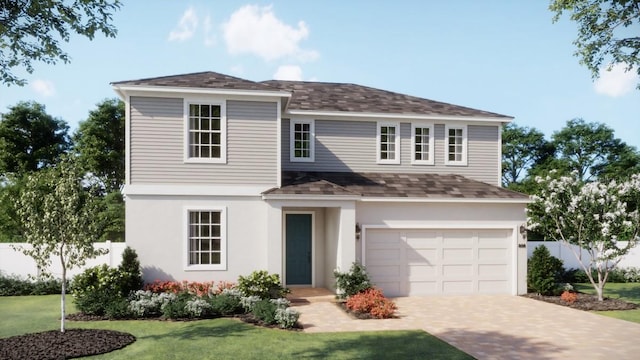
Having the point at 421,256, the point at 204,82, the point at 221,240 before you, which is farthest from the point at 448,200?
the point at 204,82

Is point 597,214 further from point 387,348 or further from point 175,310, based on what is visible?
point 175,310

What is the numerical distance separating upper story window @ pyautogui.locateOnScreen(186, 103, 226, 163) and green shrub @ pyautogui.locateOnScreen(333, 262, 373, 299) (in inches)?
198

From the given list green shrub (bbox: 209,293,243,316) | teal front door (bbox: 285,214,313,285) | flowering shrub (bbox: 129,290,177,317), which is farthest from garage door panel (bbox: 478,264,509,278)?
flowering shrub (bbox: 129,290,177,317)

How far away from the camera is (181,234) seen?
15.4 m

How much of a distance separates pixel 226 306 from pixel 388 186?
7.19 metres

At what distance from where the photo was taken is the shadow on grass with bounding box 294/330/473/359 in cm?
942

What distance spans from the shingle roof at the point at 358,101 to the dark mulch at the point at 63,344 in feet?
34.7

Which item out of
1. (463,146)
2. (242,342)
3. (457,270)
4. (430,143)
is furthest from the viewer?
(463,146)

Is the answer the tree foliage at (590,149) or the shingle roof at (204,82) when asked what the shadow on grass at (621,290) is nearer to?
the shingle roof at (204,82)

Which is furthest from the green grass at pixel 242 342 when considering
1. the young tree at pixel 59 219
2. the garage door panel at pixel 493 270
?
the garage door panel at pixel 493 270

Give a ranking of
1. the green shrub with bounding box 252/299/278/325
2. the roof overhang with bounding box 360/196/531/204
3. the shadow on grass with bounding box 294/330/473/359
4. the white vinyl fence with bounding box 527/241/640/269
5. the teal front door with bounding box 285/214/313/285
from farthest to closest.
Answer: the white vinyl fence with bounding box 527/241/640/269 < the teal front door with bounding box 285/214/313/285 < the roof overhang with bounding box 360/196/531/204 < the green shrub with bounding box 252/299/278/325 < the shadow on grass with bounding box 294/330/473/359

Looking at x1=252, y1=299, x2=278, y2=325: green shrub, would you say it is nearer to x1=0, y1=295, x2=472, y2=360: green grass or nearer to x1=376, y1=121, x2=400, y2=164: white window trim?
x1=0, y1=295, x2=472, y2=360: green grass

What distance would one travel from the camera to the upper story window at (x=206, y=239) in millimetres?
15516

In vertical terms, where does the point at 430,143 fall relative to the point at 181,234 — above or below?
above
